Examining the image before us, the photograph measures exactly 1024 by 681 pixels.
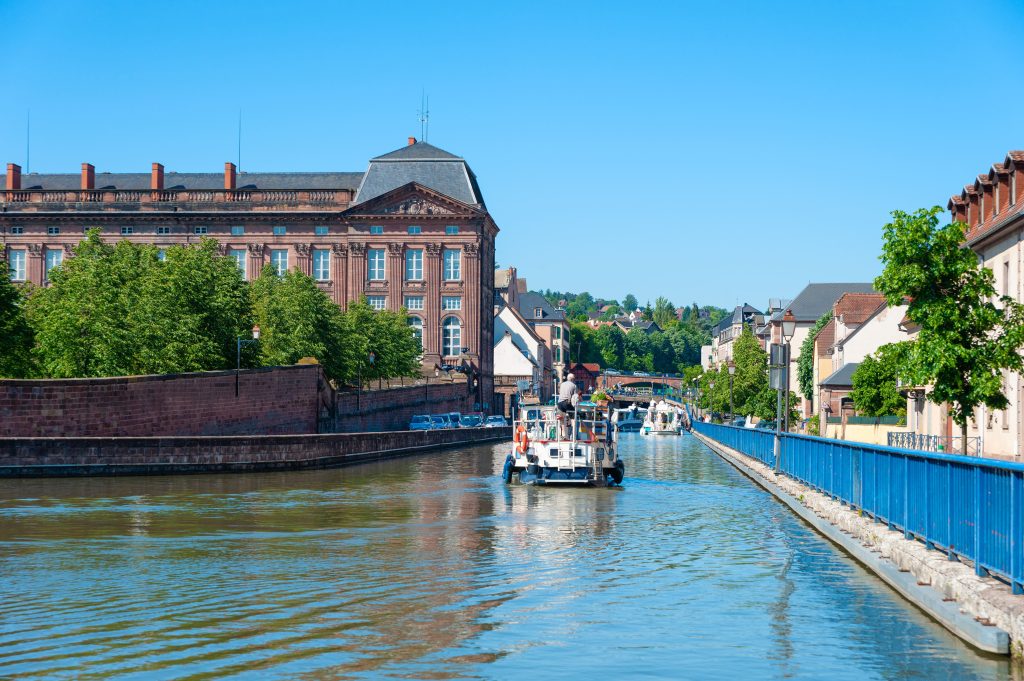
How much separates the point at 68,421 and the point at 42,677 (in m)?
33.9

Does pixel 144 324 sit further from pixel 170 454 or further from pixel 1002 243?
pixel 1002 243

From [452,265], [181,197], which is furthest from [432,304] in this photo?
[181,197]

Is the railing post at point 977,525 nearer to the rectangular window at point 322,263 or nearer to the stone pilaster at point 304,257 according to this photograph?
the rectangular window at point 322,263

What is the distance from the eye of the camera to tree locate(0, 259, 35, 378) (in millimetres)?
55188

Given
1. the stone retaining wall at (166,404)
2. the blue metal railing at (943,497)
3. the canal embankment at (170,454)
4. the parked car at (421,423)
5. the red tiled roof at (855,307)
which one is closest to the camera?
the blue metal railing at (943,497)

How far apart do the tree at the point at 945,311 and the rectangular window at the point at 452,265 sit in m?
75.7

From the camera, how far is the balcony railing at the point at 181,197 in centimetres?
10669

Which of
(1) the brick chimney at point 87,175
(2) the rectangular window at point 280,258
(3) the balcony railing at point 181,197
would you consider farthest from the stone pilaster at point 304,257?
(1) the brick chimney at point 87,175

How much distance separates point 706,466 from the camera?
5038 centimetres

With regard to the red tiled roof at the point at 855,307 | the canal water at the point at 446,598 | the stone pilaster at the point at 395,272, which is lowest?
the canal water at the point at 446,598

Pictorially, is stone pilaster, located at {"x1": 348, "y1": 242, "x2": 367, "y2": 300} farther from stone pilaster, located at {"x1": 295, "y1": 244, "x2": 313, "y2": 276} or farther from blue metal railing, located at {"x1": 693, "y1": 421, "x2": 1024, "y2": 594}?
blue metal railing, located at {"x1": 693, "y1": 421, "x2": 1024, "y2": 594}

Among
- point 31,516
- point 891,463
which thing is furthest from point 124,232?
point 891,463

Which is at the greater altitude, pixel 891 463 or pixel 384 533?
pixel 891 463

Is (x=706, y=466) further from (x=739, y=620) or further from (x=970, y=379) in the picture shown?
(x=739, y=620)
